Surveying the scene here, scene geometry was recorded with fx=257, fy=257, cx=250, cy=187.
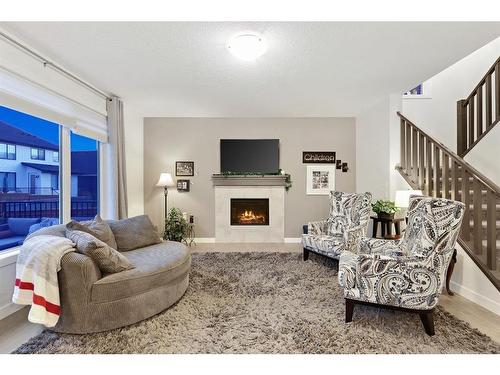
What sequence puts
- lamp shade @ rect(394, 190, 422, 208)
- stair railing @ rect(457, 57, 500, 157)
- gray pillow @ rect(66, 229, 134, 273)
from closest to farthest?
gray pillow @ rect(66, 229, 134, 273) → lamp shade @ rect(394, 190, 422, 208) → stair railing @ rect(457, 57, 500, 157)

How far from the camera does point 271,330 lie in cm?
201

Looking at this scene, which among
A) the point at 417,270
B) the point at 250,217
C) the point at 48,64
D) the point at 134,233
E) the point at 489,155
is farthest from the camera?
the point at 250,217

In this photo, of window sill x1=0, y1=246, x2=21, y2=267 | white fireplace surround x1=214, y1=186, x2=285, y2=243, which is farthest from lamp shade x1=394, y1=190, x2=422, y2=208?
window sill x1=0, y1=246, x2=21, y2=267

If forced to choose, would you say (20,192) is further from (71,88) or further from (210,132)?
(210,132)

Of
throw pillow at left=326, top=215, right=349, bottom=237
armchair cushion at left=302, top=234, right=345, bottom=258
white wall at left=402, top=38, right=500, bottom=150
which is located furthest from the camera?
white wall at left=402, top=38, right=500, bottom=150

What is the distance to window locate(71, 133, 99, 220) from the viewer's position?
11.5ft

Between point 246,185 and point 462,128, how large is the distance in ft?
11.9

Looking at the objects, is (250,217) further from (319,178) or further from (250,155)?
(319,178)

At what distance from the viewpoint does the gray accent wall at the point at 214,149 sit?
5109 mm

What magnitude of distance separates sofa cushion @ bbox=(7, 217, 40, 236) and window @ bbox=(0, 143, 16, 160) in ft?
2.04

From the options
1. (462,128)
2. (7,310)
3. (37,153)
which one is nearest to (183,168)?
(37,153)

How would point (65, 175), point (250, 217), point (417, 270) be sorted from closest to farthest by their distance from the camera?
point (417, 270) → point (65, 175) → point (250, 217)

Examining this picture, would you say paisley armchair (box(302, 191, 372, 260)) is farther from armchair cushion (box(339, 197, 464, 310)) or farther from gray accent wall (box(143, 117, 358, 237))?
gray accent wall (box(143, 117, 358, 237))

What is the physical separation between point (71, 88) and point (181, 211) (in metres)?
2.70
